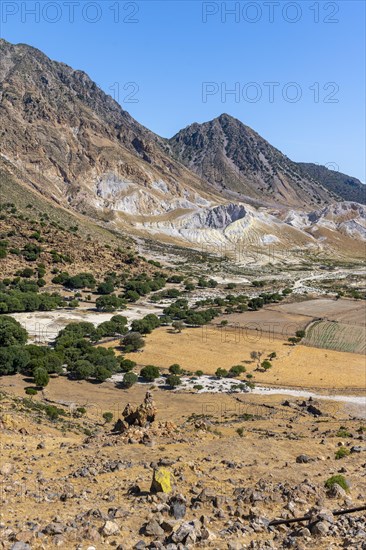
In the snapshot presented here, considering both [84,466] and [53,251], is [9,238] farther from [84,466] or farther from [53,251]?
[84,466]

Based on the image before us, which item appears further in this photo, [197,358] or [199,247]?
[199,247]

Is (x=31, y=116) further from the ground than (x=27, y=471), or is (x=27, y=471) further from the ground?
(x=31, y=116)

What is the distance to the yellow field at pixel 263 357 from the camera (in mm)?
42531

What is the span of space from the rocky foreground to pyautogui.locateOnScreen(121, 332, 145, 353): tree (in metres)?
25.4

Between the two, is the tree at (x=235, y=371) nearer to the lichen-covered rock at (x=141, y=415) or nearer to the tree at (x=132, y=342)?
the tree at (x=132, y=342)

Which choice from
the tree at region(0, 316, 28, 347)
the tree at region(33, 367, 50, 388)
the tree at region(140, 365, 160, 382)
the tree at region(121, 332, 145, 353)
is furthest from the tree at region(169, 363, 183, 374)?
the tree at region(0, 316, 28, 347)

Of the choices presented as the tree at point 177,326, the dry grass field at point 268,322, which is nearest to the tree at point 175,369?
the tree at point 177,326

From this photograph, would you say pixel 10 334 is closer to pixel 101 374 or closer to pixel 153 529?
pixel 101 374

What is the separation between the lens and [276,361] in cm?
4778

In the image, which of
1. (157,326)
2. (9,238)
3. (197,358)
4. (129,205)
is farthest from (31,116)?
(197,358)

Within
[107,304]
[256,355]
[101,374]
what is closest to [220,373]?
[256,355]

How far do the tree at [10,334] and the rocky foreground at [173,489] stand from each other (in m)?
21.3

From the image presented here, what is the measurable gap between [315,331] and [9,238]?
58.5m

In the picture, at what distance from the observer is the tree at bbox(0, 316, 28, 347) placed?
4274cm
